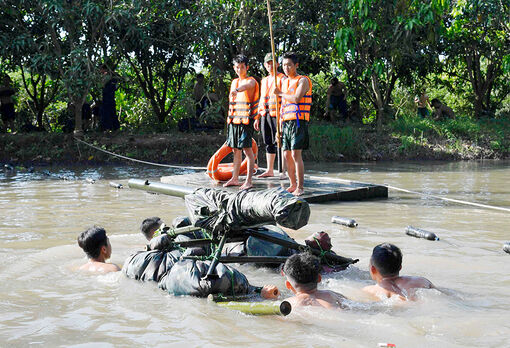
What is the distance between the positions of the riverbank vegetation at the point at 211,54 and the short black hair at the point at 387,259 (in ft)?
33.7

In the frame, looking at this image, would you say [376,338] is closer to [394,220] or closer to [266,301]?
[266,301]

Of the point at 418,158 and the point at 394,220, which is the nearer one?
the point at 394,220

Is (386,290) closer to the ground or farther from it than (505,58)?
closer to the ground

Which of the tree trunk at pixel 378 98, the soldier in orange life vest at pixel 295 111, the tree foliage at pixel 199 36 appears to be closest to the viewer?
the soldier in orange life vest at pixel 295 111

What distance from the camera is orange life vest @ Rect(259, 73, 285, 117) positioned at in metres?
8.71

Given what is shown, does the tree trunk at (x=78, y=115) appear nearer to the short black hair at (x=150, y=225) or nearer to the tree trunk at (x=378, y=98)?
the tree trunk at (x=378, y=98)

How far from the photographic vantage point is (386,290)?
4.65m

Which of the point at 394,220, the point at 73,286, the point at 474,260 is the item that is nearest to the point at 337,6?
the point at 394,220

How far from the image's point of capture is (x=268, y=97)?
29.4 feet

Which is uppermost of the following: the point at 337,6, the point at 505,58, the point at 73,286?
the point at 337,6

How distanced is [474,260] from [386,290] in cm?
147

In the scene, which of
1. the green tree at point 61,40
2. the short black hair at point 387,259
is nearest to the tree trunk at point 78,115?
the green tree at point 61,40

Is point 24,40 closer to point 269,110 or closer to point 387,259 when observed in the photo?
point 269,110

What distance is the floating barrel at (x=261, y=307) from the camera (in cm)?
403
